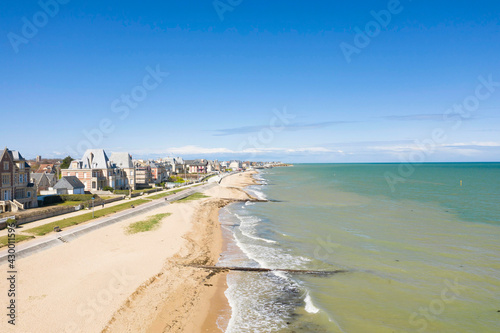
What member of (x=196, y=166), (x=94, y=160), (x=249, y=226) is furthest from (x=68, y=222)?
(x=196, y=166)

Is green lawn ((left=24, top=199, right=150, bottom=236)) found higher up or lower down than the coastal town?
lower down

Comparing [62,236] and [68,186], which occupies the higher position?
[68,186]

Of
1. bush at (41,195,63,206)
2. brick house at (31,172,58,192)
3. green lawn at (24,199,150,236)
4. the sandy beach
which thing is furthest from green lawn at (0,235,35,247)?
brick house at (31,172,58,192)

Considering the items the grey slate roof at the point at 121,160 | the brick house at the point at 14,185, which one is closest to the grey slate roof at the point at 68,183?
the brick house at the point at 14,185

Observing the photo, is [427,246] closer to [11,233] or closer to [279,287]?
[279,287]

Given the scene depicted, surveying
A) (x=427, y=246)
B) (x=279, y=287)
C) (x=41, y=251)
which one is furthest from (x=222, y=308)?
(x=427, y=246)

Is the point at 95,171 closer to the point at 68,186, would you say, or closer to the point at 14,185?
the point at 68,186

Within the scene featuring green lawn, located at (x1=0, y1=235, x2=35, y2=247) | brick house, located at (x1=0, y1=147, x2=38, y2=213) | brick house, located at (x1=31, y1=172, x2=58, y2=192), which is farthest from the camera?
brick house, located at (x1=31, y1=172, x2=58, y2=192)

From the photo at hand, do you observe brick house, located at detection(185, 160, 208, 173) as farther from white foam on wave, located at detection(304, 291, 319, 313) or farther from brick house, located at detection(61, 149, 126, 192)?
white foam on wave, located at detection(304, 291, 319, 313)
